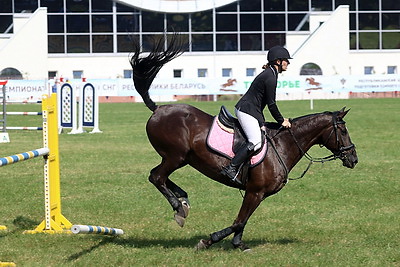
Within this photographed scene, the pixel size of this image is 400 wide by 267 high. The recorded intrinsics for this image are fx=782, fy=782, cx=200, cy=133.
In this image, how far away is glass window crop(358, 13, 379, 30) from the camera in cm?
6719

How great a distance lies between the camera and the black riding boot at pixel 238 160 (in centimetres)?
877

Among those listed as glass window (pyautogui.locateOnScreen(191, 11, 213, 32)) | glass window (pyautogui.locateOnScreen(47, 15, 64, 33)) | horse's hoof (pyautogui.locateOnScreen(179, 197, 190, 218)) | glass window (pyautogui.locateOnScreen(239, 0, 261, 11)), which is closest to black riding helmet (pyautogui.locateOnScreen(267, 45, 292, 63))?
horse's hoof (pyautogui.locateOnScreen(179, 197, 190, 218))

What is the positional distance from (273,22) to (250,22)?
1949 mm

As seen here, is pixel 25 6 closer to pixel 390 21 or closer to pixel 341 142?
pixel 390 21

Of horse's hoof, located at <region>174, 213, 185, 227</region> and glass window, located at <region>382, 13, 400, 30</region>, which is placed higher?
glass window, located at <region>382, 13, 400, 30</region>

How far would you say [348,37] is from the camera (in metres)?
65.6

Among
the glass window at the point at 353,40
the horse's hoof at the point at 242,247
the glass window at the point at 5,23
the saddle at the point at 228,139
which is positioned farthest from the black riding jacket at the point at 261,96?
the glass window at the point at 353,40

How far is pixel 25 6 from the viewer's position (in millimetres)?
64438

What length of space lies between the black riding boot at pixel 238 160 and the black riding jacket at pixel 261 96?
368mm

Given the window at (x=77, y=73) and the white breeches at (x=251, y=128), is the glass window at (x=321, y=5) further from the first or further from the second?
the white breeches at (x=251, y=128)

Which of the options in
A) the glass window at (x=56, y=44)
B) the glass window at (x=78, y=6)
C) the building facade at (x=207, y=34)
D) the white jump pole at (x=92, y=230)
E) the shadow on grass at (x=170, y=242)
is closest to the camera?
the white jump pole at (x=92, y=230)

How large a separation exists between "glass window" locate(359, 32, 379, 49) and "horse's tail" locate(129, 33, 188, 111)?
195 ft

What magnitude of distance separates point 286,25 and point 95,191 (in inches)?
2142

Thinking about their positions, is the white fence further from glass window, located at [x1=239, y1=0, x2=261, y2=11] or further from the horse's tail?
the horse's tail
